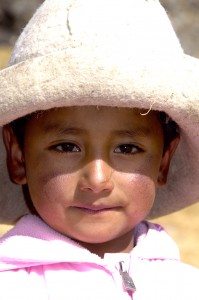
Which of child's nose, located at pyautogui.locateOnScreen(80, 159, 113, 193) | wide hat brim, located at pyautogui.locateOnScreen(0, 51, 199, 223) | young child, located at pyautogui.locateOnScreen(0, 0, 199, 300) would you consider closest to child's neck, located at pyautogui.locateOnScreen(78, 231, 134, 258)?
young child, located at pyautogui.locateOnScreen(0, 0, 199, 300)

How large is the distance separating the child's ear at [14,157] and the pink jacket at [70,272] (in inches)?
5.6

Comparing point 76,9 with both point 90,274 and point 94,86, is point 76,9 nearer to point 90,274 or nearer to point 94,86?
point 94,86

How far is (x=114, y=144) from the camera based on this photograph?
221 centimetres

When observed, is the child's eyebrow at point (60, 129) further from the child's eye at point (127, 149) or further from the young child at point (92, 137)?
the child's eye at point (127, 149)

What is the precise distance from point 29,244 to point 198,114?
646 mm

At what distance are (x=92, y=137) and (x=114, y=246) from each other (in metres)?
0.45

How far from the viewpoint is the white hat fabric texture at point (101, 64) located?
2.01 m

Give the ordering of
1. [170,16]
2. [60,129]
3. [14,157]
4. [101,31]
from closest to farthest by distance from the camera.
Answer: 1. [101,31]
2. [60,129]
3. [14,157]
4. [170,16]

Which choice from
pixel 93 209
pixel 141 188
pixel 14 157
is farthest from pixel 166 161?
pixel 14 157

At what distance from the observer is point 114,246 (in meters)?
2.43

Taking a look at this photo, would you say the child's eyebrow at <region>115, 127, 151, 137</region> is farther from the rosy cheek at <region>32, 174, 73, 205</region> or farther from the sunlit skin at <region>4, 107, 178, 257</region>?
the rosy cheek at <region>32, 174, 73, 205</region>

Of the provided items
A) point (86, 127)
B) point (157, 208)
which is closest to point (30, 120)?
point (86, 127)

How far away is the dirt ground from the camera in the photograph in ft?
15.5

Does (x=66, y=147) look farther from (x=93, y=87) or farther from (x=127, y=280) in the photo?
(x=127, y=280)
